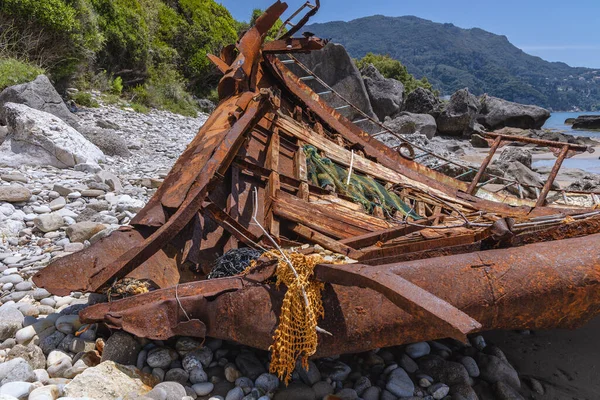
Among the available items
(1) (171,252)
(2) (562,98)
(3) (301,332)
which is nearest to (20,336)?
(1) (171,252)

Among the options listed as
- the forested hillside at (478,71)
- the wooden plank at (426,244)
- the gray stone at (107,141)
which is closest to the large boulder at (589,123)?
the gray stone at (107,141)

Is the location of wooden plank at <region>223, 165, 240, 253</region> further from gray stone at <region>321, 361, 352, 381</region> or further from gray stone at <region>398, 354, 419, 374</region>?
gray stone at <region>398, 354, 419, 374</region>

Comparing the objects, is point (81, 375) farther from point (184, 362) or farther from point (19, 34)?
point (19, 34)

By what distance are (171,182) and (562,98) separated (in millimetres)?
161917

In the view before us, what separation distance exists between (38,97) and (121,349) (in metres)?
6.74

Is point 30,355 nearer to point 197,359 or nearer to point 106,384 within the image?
point 106,384

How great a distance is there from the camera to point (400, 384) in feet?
7.20

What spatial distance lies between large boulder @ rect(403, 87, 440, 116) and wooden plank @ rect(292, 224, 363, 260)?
84.9ft

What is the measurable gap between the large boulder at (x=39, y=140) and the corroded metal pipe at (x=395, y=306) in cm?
458

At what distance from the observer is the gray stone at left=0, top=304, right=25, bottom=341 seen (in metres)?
2.36

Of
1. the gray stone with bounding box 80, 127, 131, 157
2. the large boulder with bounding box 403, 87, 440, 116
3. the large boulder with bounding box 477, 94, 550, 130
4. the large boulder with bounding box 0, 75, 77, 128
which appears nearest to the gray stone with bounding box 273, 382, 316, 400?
the gray stone with bounding box 80, 127, 131, 157

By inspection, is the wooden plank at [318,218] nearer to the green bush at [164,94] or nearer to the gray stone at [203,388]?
the gray stone at [203,388]

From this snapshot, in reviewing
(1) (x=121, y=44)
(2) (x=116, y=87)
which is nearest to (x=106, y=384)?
(2) (x=116, y=87)

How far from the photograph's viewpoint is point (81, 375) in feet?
6.31
